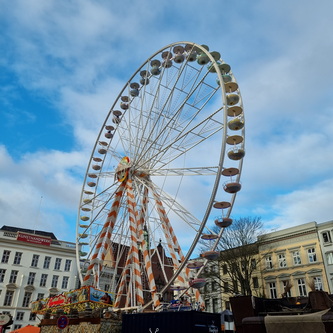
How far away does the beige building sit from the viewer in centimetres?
3500

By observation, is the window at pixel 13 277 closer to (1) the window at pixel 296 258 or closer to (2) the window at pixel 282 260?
(2) the window at pixel 282 260

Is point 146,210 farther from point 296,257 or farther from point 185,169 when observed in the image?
point 296,257

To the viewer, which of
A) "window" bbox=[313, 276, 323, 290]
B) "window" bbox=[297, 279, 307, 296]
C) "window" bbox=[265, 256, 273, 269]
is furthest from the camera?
"window" bbox=[265, 256, 273, 269]

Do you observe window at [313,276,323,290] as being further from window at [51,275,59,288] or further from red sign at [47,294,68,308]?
window at [51,275,59,288]

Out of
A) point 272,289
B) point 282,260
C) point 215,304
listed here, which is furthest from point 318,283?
point 215,304

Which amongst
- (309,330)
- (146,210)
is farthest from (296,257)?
(309,330)

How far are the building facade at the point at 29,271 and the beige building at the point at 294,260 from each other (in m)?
26.0

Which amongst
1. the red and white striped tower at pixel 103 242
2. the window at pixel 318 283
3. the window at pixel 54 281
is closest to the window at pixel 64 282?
the window at pixel 54 281

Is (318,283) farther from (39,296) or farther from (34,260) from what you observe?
(34,260)

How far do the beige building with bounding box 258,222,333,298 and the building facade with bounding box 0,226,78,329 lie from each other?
2602 cm

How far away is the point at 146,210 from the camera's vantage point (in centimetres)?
2275

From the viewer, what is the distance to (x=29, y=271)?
44.8 meters

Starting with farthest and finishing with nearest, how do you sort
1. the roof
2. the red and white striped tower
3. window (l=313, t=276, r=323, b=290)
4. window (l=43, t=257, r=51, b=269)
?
the roof < window (l=43, t=257, r=51, b=269) < window (l=313, t=276, r=323, b=290) < the red and white striped tower

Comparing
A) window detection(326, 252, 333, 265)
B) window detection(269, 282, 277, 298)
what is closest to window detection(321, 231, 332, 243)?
window detection(326, 252, 333, 265)
